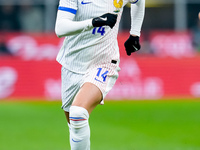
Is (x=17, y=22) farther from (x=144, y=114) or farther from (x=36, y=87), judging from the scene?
(x=144, y=114)

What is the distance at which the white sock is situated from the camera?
5293 millimetres

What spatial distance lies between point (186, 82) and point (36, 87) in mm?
4603

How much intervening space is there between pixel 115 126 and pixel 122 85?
4752 mm

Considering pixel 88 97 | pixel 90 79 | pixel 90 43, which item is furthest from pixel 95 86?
pixel 90 43

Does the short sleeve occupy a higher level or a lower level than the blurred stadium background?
higher

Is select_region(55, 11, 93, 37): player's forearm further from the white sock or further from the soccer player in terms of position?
the white sock

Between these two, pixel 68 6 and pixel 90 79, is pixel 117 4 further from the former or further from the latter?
pixel 90 79

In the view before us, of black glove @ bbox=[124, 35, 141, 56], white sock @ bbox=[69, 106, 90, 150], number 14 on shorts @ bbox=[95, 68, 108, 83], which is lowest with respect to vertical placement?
white sock @ bbox=[69, 106, 90, 150]

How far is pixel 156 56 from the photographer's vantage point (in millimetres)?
17641

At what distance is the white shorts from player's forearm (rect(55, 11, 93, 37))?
2.01 feet

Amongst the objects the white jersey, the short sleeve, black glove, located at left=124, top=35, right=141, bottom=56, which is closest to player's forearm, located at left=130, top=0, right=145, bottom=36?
black glove, located at left=124, top=35, right=141, bottom=56

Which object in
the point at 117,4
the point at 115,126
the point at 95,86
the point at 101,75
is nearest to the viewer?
the point at 95,86

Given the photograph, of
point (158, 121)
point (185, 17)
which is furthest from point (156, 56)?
point (158, 121)

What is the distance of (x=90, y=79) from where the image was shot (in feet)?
18.5
